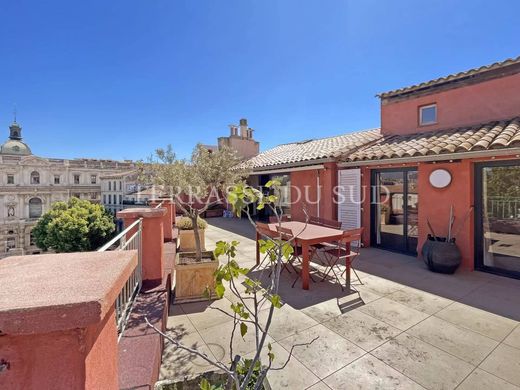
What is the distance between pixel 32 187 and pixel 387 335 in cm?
6905

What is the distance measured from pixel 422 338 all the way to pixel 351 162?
579 centimetres

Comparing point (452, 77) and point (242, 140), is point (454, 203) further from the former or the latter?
point (242, 140)

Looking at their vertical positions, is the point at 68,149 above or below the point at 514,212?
above

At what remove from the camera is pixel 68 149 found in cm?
6275

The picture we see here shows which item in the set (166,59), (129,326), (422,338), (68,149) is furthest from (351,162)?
(68,149)

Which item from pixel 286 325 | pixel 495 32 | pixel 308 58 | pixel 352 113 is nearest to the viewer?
pixel 286 325

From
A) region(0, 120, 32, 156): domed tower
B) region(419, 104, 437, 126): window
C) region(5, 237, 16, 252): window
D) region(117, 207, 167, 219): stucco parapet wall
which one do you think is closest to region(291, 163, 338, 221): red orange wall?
region(419, 104, 437, 126): window

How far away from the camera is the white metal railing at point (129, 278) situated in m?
2.77

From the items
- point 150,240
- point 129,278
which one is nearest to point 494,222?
point 150,240

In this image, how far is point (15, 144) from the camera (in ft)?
217

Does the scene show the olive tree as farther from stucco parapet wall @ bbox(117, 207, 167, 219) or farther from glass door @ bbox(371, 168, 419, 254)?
glass door @ bbox(371, 168, 419, 254)

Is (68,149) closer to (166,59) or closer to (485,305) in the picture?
(166,59)

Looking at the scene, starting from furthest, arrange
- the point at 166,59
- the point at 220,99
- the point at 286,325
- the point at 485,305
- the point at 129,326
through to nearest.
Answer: the point at 220,99 < the point at 166,59 < the point at 485,305 < the point at 286,325 < the point at 129,326

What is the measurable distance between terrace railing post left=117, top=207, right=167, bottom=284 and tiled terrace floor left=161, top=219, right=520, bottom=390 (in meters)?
0.82
